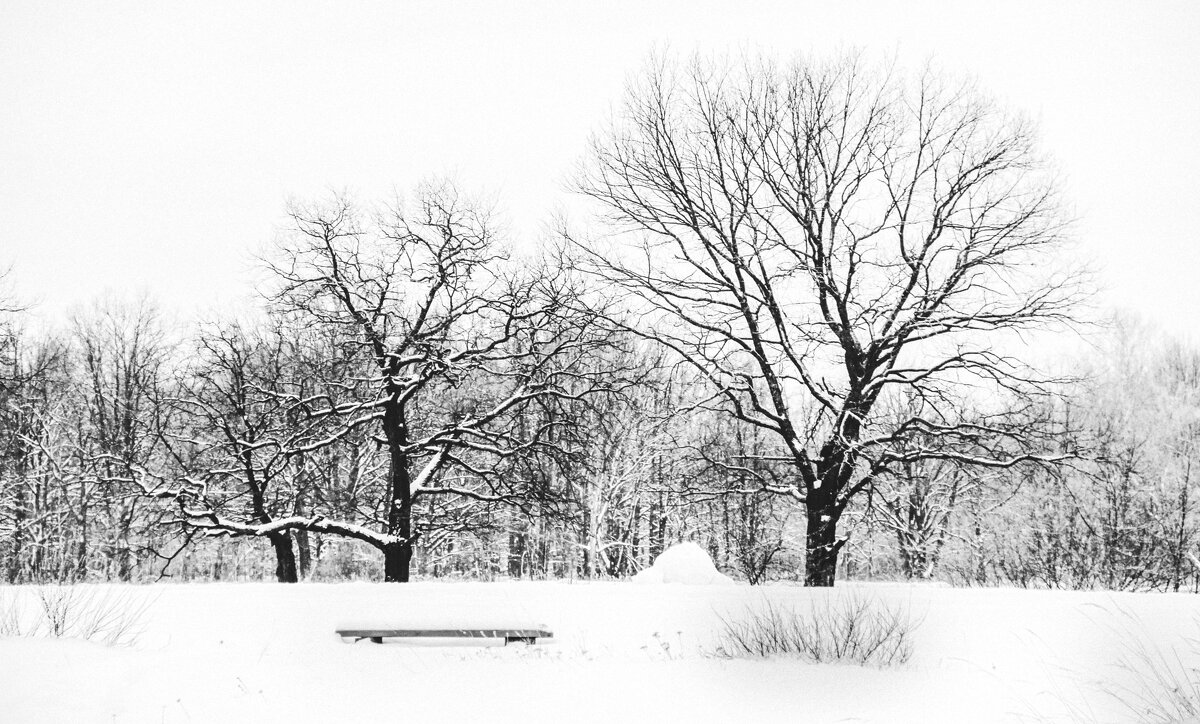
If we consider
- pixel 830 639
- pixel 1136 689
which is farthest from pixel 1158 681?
pixel 830 639

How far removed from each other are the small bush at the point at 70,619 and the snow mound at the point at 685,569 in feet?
24.6

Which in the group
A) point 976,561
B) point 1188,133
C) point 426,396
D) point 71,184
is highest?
point 71,184

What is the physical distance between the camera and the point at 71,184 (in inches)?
1585

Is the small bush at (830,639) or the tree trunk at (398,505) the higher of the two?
the tree trunk at (398,505)

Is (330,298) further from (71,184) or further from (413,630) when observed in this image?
(71,184)

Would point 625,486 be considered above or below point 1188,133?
below

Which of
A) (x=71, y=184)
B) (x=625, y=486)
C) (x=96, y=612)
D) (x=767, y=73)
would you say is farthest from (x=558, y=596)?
(x=71, y=184)

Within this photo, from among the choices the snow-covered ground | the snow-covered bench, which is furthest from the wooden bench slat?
the snow-covered ground

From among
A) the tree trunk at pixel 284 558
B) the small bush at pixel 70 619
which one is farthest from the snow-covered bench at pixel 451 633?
the tree trunk at pixel 284 558

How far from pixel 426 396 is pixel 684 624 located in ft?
68.6

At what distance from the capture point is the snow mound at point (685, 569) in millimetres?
13727

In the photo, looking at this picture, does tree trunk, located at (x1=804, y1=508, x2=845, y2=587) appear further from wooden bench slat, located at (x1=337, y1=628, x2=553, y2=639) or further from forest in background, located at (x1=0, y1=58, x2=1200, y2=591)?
wooden bench slat, located at (x1=337, y1=628, x2=553, y2=639)

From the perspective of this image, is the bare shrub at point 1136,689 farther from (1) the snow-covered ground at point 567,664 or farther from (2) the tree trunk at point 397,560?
(2) the tree trunk at point 397,560

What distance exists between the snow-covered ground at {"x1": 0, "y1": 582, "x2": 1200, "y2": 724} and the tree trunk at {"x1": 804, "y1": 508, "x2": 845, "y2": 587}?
395cm
